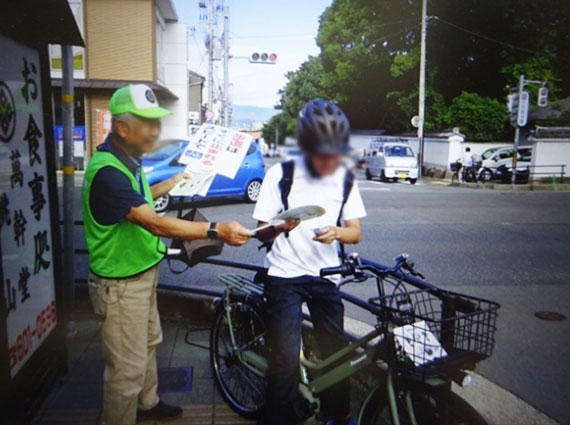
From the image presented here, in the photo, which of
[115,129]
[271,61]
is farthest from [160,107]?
[271,61]

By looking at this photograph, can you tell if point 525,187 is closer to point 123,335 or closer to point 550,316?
point 550,316

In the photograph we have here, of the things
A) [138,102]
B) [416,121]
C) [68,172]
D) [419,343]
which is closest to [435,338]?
[419,343]

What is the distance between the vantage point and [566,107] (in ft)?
82.2

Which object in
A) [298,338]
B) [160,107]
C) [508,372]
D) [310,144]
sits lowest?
[508,372]

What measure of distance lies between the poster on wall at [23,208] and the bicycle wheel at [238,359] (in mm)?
1000

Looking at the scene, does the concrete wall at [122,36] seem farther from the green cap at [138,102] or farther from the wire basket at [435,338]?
the wire basket at [435,338]

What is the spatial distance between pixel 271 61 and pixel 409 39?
484mm

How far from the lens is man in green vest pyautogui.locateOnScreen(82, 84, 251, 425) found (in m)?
2.02

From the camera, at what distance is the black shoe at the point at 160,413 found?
288 cm

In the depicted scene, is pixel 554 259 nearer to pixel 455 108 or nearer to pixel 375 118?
pixel 455 108

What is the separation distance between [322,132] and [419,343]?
4.04ft

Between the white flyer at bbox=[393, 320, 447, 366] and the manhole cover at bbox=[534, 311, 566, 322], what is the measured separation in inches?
128

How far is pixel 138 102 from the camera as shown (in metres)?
1.71

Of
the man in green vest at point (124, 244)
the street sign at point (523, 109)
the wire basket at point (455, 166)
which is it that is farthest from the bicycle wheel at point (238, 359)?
the wire basket at point (455, 166)
